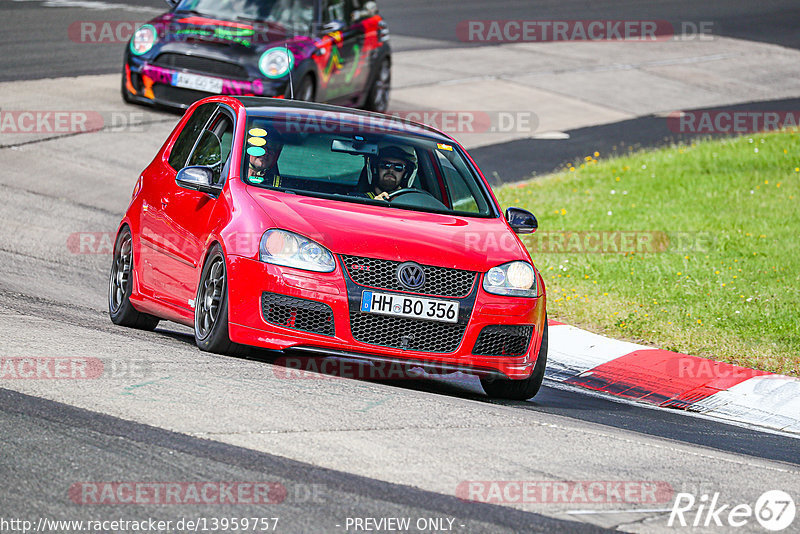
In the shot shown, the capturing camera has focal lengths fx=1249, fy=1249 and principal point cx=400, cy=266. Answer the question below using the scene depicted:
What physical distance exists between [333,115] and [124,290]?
1.92 metres

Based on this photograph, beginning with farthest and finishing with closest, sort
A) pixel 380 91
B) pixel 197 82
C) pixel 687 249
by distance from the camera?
pixel 380 91 → pixel 197 82 → pixel 687 249

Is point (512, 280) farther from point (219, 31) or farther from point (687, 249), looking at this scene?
point (219, 31)

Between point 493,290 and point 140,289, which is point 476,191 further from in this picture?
point 140,289

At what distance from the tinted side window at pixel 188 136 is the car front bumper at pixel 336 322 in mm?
1760

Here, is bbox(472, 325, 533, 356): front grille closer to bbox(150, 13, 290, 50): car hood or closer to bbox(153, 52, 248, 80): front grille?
bbox(153, 52, 248, 80): front grille

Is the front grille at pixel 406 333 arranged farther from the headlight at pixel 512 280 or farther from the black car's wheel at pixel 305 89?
the black car's wheel at pixel 305 89

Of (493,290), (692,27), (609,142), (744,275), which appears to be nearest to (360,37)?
(609,142)

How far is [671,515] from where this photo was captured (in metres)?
5.05

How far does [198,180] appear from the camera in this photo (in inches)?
300

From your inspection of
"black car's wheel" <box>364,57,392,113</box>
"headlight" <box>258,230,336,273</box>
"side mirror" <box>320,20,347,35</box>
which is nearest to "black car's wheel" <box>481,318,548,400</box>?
"headlight" <box>258,230,336,273</box>

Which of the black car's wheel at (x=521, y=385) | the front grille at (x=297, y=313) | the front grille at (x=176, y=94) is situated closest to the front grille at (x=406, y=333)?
the front grille at (x=297, y=313)

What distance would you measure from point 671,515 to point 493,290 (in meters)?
2.39

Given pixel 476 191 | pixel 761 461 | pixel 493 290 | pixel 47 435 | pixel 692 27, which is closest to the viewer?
pixel 47 435

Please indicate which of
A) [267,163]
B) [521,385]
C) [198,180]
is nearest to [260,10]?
[267,163]
